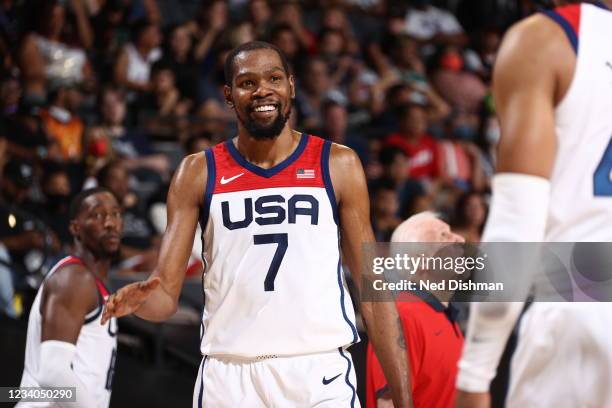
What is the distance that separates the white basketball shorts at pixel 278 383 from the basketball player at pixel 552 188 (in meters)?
1.16

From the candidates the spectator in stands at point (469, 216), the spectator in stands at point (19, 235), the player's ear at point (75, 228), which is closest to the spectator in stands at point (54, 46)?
the spectator in stands at point (19, 235)

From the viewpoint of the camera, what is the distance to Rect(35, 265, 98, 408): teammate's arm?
4402mm

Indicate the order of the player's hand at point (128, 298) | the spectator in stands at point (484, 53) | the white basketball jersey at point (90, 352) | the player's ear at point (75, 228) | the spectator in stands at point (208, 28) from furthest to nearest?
the spectator in stands at point (484, 53)
the spectator in stands at point (208, 28)
the player's ear at point (75, 228)
the white basketball jersey at point (90, 352)
the player's hand at point (128, 298)

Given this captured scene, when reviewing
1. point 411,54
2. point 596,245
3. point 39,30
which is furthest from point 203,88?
point 596,245

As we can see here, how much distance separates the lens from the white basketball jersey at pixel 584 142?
2428 millimetres

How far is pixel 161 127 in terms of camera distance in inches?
361

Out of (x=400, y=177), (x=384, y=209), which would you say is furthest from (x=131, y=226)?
(x=400, y=177)

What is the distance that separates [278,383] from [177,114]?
6019 millimetres

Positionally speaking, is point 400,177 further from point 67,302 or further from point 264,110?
point 264,110

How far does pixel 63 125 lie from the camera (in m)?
8.42

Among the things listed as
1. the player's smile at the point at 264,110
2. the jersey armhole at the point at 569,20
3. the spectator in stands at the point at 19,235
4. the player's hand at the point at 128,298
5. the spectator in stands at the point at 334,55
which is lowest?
the spectator in stands at the point at 19,235

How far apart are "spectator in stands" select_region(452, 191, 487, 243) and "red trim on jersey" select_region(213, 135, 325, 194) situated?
15.2 feet

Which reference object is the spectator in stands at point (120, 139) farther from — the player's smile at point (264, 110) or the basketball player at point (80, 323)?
the player's smile at point (264, 110)

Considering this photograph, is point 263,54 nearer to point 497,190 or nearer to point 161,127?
point 497,190
